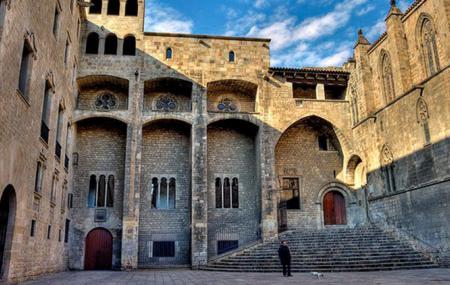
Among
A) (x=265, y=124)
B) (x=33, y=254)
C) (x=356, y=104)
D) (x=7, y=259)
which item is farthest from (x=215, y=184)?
(x=7, y=259)

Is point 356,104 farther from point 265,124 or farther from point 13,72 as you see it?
point 13,72

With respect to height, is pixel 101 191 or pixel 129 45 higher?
pixel 129 45

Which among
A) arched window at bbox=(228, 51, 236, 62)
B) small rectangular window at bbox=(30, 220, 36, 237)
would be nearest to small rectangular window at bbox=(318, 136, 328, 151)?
arched window at bbox=(228, 51, 236, 62)

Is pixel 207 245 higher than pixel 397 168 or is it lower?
lower

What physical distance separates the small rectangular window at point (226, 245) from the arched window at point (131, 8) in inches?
605

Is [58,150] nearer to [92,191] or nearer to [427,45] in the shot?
[92,191]

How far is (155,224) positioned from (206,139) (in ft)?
18.9

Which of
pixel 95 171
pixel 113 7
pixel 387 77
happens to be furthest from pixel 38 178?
pixel 387 77

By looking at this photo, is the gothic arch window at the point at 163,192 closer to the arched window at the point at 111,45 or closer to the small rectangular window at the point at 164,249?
the small rectangular window at the point at 164,249

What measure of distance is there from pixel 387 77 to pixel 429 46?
353 centimetres

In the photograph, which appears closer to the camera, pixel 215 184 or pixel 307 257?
pixel 307 257

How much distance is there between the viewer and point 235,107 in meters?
26.0

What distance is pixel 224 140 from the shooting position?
25406 millimetres

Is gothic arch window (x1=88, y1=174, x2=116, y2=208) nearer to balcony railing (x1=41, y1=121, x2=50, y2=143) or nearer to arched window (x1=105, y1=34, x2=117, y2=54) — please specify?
balcony railing (x1=41, y1=121, x2=50, y2=143)
